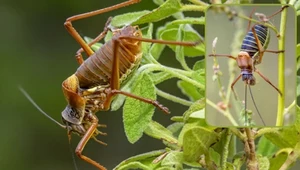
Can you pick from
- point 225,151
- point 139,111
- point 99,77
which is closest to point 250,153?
point 225,151

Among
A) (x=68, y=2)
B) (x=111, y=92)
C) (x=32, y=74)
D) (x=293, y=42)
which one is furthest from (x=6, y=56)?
(x=293, y=42)

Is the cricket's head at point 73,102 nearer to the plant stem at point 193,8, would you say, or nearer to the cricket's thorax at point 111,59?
the cricket's thorax at point 111,59

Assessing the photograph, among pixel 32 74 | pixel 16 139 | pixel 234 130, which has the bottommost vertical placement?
pixel 16 139

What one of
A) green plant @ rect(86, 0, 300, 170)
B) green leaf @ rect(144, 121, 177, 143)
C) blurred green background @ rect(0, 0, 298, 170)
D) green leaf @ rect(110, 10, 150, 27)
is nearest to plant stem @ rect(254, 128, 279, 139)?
green plant @ rect(86, 0, 300, 170)

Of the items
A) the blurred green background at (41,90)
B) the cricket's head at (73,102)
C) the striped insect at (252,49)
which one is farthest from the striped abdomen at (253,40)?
the blurred green background at (41,90)

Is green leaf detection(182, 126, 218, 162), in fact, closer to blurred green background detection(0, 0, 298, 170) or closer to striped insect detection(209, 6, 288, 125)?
striped insect detection(209, 6, 288, 125)

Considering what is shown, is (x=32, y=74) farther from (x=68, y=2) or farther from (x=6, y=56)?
(x=68, y=2)

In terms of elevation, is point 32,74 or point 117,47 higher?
point 117,47
